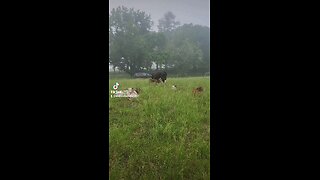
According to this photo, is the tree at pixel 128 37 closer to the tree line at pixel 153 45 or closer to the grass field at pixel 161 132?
the tree line at pixel 153 45

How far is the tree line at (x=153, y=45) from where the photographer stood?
7.19ft

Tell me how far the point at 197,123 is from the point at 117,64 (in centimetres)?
70

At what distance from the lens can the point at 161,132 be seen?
7.04ft

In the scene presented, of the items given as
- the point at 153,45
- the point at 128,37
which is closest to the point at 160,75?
the point at 153,45

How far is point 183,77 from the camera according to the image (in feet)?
7.48

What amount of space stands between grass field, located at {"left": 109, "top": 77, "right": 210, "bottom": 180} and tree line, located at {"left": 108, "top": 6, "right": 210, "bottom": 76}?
0.11 m

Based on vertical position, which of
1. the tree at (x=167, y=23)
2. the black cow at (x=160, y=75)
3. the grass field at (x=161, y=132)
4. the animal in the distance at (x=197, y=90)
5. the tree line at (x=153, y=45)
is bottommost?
the grass field at (x=161, y=132)

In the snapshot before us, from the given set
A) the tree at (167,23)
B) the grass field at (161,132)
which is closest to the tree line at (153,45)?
the tree at (167,23)

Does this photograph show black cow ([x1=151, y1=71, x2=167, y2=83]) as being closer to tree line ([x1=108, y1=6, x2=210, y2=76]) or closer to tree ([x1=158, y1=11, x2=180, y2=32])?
tree line ([x1=108, y1=6, x2=210, y2=76])

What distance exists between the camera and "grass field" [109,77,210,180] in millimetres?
2047

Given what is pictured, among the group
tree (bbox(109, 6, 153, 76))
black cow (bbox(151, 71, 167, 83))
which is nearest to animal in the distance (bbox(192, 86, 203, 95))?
black cow (bbox(151, 71, 167, 83))

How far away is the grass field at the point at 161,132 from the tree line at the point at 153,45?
111mm

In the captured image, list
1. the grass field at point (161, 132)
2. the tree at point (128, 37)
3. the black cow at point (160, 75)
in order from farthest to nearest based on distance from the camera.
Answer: the black cow at point (160, 75)
the tree at point (128, 37)
the grass field at point (161, 132)
